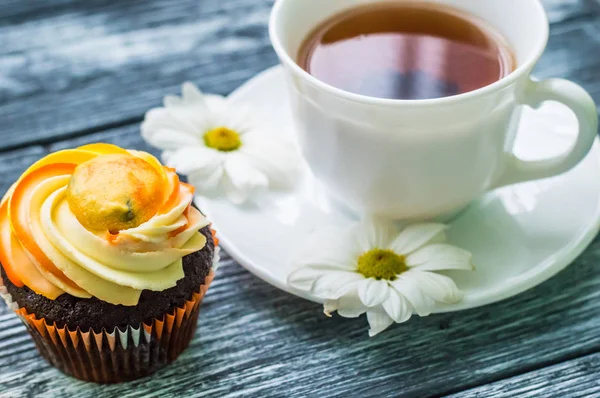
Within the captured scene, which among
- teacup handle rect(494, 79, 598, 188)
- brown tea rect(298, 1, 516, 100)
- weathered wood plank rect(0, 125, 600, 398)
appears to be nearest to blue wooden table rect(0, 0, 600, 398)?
weathered wood plank rect(0, 125, 600, 398)

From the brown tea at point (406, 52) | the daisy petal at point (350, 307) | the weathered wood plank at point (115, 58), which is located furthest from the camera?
the weathered wood plank at point (115, 58)

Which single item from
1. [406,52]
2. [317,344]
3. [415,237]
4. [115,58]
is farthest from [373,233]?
[115,58]

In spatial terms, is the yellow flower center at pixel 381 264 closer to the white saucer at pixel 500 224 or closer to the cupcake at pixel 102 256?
the white saucer at pixel 500 224

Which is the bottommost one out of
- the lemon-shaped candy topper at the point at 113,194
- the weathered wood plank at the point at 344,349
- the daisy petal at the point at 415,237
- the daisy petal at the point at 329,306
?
the weathered wood plank at the point at 344,349

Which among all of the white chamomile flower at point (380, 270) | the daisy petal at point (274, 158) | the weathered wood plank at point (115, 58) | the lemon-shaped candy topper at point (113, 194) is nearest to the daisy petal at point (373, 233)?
the white chamomile flower at point (380, 270)

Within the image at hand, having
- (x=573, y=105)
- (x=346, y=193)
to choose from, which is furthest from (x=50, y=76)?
(x=573, y=105)

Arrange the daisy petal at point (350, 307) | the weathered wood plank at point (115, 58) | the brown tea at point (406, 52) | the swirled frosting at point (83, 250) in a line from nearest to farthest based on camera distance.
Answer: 1. the swirled frosting at point (83, 250)
2. the daisy petal at point (350, 307)
3. the brown tea at point (406, 52)
4. the weathered wood plank at point (115, 58)

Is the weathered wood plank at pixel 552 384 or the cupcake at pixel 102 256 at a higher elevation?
the cupcake at pixel 102 256

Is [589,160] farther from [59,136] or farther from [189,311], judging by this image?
[59,136]

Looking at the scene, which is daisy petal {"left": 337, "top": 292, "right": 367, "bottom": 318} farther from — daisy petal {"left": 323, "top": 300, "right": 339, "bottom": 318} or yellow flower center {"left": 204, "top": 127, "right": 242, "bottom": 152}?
yellow flower center {"left": 204, "top": 127, "right": 242, "bottom": 152}
